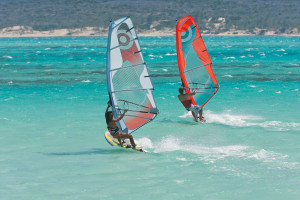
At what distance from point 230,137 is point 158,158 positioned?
14.4 ft

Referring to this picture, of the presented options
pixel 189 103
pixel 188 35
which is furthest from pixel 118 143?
pixel 188 35

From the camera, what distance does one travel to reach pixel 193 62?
2489 cm

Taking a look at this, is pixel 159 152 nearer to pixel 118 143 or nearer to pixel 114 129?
pixel 118 143

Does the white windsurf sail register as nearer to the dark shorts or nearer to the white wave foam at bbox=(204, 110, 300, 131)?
the dark shorts

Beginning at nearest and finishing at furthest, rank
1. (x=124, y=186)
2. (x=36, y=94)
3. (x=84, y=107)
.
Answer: (x=124, y=186) < (x=84, y=107) < (x=36, y=94)

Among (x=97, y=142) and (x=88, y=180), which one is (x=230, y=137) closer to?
(x=97, y=142)

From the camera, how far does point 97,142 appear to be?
67.5ft

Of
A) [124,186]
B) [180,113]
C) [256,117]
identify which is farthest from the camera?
[180,113]

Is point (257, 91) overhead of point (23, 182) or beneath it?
beneath


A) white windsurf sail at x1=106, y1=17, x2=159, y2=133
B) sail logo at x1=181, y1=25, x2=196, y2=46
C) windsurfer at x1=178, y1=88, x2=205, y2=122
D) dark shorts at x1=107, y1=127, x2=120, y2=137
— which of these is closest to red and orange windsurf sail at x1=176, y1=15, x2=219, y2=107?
sail logo at x1=181, y1=25, x2=196, y2=46

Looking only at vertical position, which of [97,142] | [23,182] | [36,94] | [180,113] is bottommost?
[36,94]

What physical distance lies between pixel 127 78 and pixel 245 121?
8.19 meters

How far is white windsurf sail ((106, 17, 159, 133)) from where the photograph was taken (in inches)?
695

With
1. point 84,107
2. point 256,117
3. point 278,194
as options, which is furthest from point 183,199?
point 84,107
